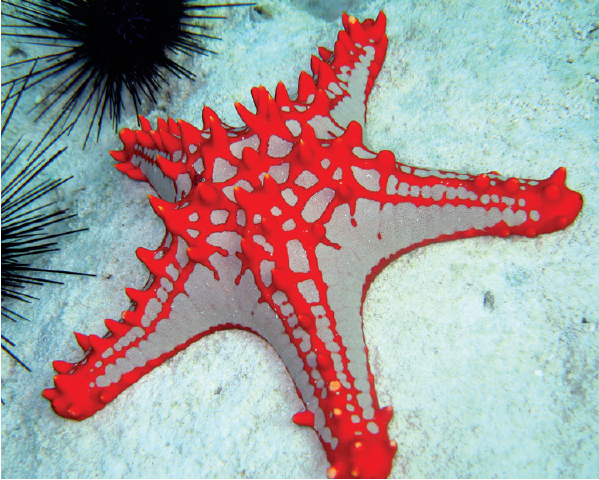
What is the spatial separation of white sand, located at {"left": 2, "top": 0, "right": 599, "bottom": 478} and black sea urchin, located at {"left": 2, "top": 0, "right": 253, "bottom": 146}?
2.56ft

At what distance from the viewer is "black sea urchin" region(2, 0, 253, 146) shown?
3.40 metres

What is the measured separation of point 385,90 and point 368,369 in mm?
2264

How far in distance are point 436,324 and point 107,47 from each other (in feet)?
11.5

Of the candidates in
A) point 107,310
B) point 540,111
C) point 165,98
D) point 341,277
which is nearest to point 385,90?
point 540,111

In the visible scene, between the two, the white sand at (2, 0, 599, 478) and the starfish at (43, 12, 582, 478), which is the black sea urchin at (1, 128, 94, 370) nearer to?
A: the white sand at (2, 0, 599, 478)

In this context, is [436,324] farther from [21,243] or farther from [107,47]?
[107,47]

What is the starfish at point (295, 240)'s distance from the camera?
2307mm

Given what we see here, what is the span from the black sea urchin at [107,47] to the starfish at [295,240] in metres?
1.37

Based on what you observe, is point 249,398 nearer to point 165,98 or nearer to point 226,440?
point 226,440

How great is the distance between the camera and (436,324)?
258 centimetres

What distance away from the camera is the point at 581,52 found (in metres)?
2.97

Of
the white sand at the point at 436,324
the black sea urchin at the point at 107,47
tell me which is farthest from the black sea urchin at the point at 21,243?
the black sea urchin at the point at 107,47

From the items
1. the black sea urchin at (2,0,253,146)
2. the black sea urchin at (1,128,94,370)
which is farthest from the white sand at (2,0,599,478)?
the black sea urchin at (2,0,253,146)

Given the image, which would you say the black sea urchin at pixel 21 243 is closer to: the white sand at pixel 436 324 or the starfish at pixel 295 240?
the white sand at pixel 436 324
